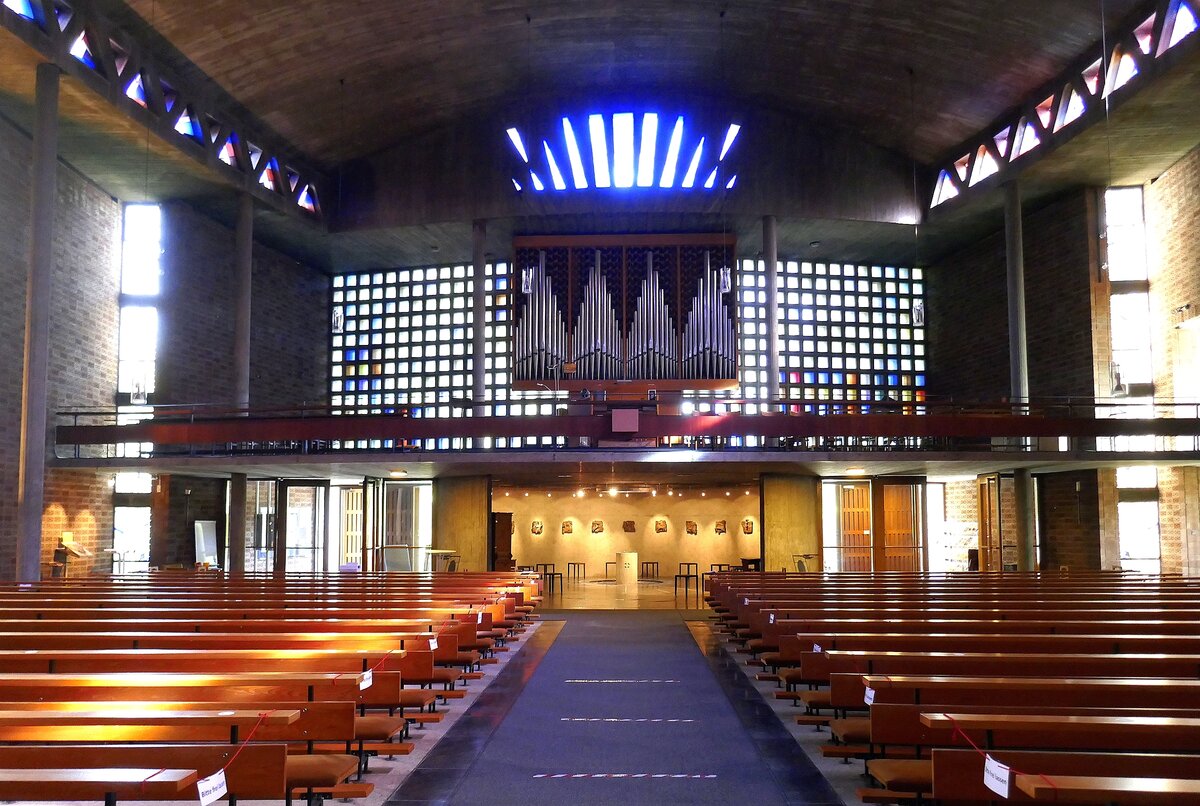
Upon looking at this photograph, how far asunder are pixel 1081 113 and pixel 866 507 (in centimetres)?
829

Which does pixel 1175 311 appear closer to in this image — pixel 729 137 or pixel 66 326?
pixel 729 137

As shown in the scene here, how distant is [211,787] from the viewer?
3170 millimetres

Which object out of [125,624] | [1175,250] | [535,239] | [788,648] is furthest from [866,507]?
[125,624]

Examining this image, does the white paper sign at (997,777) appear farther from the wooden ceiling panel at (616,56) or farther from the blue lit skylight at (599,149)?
the blue lit skylight at (599,149)

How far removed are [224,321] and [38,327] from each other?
23.9 ft

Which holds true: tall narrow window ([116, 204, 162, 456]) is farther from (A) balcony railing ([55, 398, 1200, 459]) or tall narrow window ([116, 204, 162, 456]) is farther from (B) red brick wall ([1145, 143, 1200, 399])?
(B) red brick wall ([1145, 143, 1200, 399])

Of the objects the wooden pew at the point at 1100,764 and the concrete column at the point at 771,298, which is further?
the concrete column at the point at 771,298

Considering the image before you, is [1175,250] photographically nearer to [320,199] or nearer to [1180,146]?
[1180,146]

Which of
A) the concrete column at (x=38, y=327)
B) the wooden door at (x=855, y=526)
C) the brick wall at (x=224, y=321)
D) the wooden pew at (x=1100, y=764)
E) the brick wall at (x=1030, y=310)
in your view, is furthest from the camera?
the brick wall at (x=224, y=321)

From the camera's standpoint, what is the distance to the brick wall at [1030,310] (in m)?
19.5

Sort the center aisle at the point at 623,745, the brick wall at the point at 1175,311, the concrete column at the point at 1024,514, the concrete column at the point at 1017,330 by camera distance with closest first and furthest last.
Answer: the center aisle at the point at 623,745 < the brick wall at the point at 1175,311 < the concrete column at the point at 1024,514 < the concrete column at the point at 1017,330

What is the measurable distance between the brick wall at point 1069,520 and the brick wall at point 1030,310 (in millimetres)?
1805

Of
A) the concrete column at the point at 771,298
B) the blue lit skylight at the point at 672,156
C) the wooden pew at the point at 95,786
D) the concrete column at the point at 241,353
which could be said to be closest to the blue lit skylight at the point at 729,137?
the blue lit skylight at the point at 672,156

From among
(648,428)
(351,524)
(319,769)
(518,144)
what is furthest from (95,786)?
(518,144)
